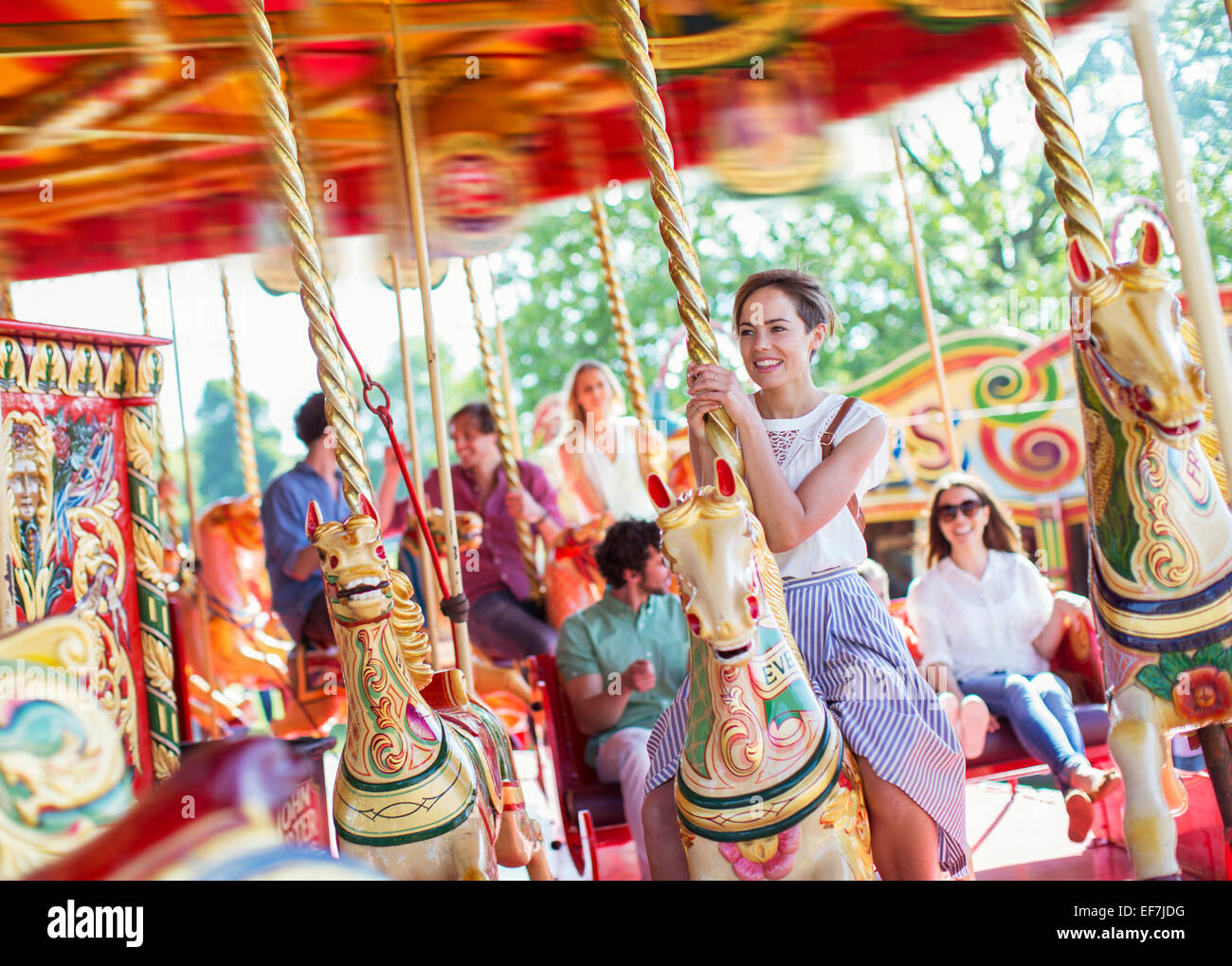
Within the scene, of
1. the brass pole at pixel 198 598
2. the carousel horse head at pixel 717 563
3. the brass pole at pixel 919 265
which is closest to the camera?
the carousel horse head at pixel 717 563

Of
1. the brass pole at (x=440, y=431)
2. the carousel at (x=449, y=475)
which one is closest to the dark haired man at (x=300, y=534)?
the carousel at (x=449, y=475)

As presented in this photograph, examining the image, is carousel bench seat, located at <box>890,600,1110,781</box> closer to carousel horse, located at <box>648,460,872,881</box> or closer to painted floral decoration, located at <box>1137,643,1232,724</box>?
painted floral decoration, located at <box>1137,643,1232,724</box>

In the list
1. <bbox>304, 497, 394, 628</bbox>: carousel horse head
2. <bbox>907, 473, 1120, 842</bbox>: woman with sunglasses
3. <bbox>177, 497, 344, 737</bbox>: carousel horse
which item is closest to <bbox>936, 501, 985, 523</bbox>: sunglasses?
<bbox>907, 473, 1120, 842</bbox>: woman with sunglasses

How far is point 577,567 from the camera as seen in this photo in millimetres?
4156

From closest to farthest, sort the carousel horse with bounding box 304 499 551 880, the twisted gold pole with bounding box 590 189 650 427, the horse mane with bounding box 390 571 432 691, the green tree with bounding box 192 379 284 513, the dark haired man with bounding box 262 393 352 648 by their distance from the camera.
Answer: the carousel horse with bounding box 304 499 551 880
the horse mane with bounding box 390 571 432 691
the twisted gold pole with bounding box 590 189 650 427
the dark haired man with bounding box 262 393 352 648
the green tree with bounding box 192 379 284 513

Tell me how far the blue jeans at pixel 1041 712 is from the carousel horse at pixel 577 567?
1.50 m

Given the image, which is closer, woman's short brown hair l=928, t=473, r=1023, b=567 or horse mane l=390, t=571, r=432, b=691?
horse mane l=390, t=571, r=432, b=691

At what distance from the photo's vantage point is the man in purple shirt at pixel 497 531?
4.41 metres

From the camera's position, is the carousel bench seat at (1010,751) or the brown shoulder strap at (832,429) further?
the carousel bench seat at (1010,751)

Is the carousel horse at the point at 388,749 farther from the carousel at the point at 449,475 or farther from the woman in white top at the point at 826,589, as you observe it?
the woman in white top at the point at 826,589

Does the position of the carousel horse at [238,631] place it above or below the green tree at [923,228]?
below

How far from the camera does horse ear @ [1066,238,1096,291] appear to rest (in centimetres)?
163

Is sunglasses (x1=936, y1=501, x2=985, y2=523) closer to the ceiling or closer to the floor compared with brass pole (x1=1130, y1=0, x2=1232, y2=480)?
closer to the floor

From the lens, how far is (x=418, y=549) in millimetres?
4227
